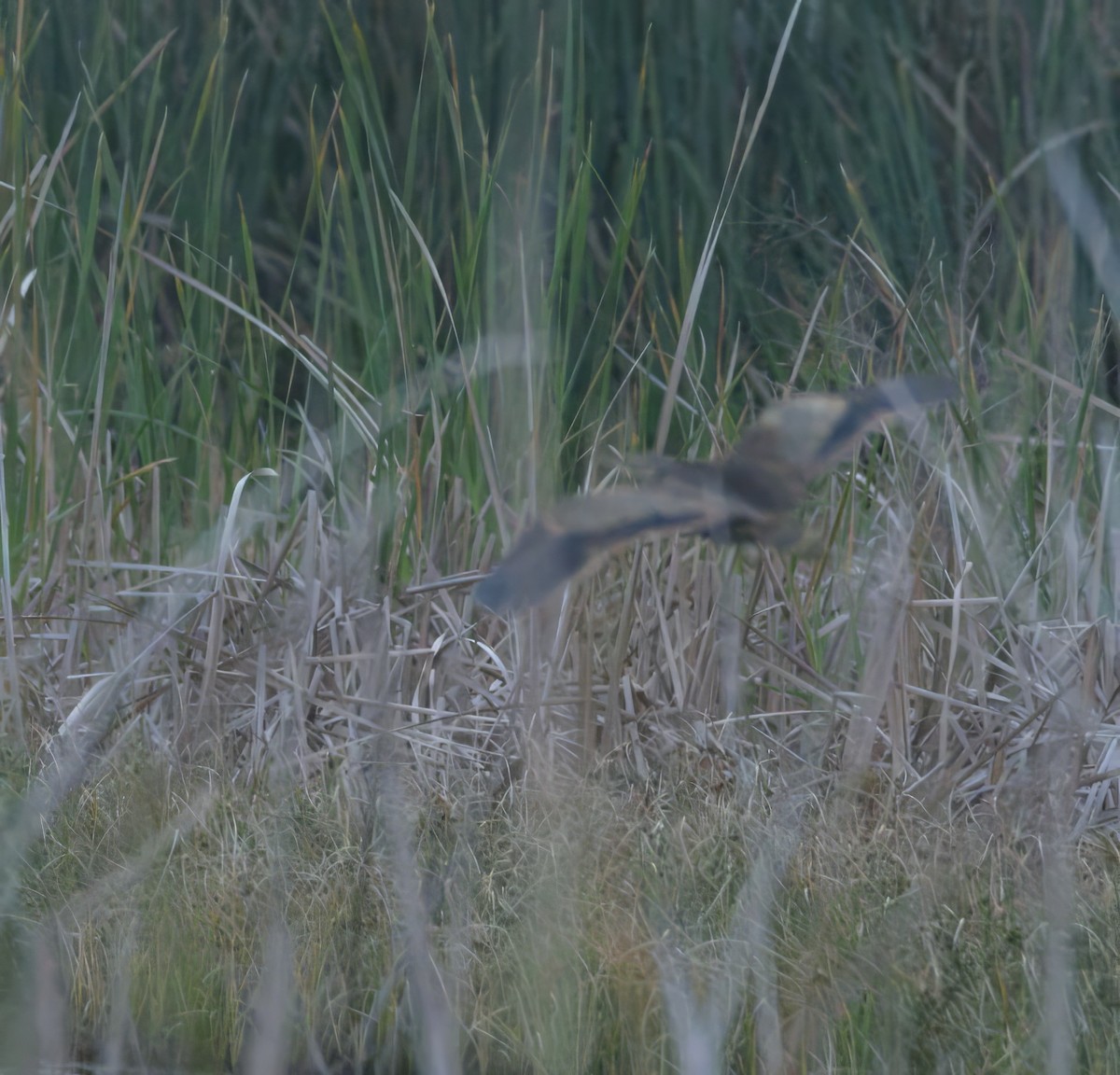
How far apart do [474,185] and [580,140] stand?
0.72 ft

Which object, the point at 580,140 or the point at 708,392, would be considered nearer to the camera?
the point at 580,140

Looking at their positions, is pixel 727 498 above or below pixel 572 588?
above

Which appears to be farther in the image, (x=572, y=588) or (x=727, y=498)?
(x=572, y=588)

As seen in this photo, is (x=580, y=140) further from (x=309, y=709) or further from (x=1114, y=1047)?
(x=1114, y=1047)

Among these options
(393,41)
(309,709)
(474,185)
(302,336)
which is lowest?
(309,709)

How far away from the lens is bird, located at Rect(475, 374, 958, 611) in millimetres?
1168

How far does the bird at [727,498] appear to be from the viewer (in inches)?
46.0

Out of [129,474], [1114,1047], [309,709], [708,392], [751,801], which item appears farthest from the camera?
[708,392]

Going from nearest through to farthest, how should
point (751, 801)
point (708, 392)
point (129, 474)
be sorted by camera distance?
point (751, 801) → point (129, 474) → point (708, 392)

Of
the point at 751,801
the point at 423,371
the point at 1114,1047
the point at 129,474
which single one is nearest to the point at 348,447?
the point at 423,371

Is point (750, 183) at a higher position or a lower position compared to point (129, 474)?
higher

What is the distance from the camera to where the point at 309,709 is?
161 cm

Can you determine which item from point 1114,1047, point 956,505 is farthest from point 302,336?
point 1114,1047

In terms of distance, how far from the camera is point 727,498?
4.38 feet
